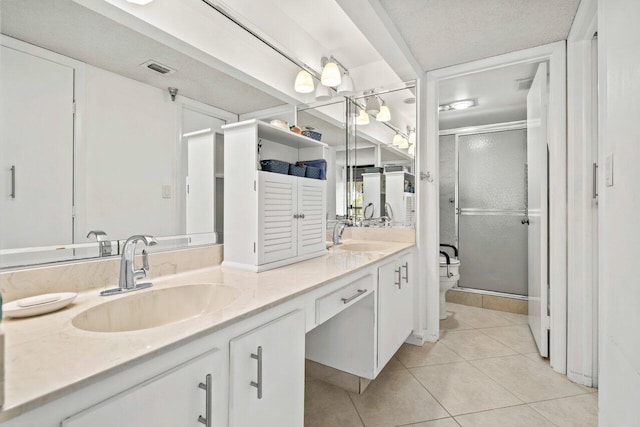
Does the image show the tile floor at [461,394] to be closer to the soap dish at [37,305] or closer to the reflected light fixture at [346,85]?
the soap dish at [37,305]

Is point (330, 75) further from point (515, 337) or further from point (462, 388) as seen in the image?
point (515, 337)

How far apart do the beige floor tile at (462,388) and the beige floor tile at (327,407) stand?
0.54m

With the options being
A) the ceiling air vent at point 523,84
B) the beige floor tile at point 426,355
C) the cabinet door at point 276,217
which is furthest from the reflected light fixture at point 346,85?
the beige floor tile at point 426,355

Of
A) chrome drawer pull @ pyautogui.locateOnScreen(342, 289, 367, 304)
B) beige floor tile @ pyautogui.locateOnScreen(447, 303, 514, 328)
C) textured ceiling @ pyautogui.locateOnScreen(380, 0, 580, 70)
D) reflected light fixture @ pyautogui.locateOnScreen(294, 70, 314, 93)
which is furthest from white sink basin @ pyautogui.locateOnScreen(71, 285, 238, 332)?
beige floor tile @ pyautogui.locateOnScreen(447, 303, 514, 328)

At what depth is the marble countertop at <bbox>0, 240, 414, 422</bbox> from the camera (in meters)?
0.51

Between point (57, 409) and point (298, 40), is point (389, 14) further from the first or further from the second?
point (57, 409)

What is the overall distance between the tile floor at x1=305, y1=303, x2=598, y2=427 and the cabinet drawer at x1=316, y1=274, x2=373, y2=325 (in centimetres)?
67

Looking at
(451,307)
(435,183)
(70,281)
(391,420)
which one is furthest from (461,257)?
(70,281)

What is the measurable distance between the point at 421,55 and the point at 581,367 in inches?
92.5

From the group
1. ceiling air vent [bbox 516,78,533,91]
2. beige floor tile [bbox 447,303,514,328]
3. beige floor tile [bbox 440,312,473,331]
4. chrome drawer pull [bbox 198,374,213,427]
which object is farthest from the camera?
→ beige floor tile [bbox 447,303,514,328]

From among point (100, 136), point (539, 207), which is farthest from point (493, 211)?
point (100, 136)

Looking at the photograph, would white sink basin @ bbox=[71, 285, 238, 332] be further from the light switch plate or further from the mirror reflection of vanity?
the light switch plate

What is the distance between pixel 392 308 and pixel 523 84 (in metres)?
2.34

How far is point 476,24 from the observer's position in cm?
187
